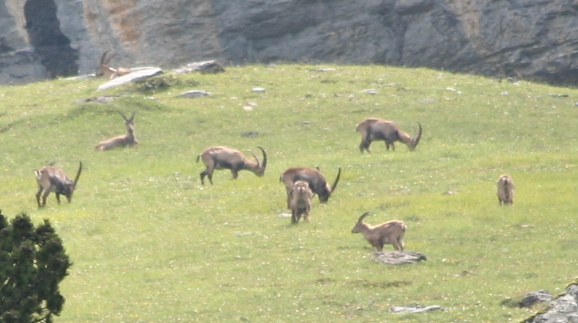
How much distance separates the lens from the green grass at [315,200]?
1930 centimetres

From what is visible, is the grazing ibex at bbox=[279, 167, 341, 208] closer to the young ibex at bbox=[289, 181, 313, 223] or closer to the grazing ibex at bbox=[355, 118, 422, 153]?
the young ibex at bbox=[289, 181, 313, 223]

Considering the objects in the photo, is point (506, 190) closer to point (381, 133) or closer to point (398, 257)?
point (398, 257)

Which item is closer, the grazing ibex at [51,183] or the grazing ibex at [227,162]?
the grazing ibex at [51,183]

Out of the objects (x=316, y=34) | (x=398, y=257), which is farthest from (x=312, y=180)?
(x=316, y=34)

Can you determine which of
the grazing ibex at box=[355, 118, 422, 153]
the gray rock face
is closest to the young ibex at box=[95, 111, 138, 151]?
the grazing ibex at box=[355, 118, 422, 153]

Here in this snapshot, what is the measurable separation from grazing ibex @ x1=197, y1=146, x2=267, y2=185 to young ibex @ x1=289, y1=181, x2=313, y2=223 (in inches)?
212

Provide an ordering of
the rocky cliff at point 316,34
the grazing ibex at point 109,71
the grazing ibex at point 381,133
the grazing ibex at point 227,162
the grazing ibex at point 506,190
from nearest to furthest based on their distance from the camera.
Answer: the grazing ibex at point 506,190, the grazing ibex at point 227,162, the grazing ibex at point 381,133, the grazing ibex at point 109,71, the rocky cliff at point 316,34

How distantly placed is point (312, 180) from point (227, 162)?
4.15 m

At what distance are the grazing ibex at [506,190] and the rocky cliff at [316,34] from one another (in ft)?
78.8

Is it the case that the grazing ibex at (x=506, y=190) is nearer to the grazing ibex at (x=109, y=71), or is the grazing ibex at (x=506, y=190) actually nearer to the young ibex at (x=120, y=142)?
the young ibex at (x=120, y=142)

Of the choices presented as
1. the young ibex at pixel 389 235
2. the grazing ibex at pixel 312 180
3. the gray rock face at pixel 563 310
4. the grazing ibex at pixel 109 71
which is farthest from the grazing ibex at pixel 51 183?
the grazing ibex at pixel 109 71

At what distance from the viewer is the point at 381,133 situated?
33156 mm

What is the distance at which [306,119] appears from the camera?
3722cm

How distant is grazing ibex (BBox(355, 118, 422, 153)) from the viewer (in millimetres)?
33156
